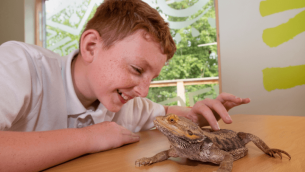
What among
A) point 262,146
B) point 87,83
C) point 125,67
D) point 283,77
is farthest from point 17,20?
point 262,146

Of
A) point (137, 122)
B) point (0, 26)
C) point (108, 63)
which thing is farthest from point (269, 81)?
point (0, 26)

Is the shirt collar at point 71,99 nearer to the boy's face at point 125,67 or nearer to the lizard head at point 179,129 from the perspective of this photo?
the boy's face at point 125,67

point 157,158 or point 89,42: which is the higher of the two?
point 89,42

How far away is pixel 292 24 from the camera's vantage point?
136 inches

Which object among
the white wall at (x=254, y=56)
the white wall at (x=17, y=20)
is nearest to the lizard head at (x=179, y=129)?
the white wall at (x=254, y=56)

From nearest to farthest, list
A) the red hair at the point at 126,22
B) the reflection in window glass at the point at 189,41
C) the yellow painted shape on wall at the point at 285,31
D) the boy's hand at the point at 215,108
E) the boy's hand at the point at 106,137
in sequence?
1. the boy's hand at the point at 106,137
2. the boy's hand at the point at 215,108
3. the red hair at the point at 126,22
4. the yellow painted shape on wall at the point at 285,31
5. the reflection in window glass at the point at 189,41

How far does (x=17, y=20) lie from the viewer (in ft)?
17.4

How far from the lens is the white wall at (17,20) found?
527 centimetres

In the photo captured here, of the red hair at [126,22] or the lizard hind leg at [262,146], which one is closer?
the lizard hind leg at [262,146]

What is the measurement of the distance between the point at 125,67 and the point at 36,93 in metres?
0.43

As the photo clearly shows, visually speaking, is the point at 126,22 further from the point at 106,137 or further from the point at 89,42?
the point at 106,137

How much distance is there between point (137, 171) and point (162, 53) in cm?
65

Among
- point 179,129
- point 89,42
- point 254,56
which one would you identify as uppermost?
point 254,56

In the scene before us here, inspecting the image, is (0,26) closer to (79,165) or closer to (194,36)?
(194,36)
